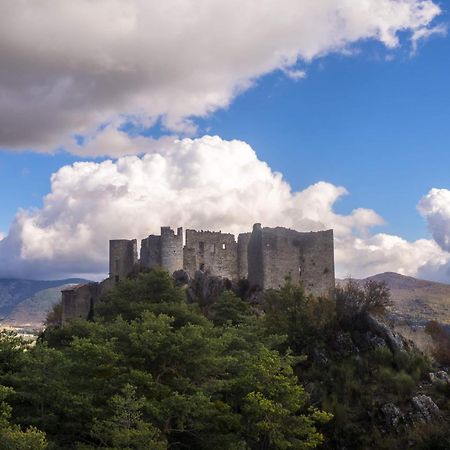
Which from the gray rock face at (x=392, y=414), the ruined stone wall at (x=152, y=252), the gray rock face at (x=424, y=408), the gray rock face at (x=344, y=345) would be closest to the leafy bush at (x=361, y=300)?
the gray rock face at (x=344, y=345)

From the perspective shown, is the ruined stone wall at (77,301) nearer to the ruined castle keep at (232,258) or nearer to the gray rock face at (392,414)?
the ruined castle keep at (232,258)

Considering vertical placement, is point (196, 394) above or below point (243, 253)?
below

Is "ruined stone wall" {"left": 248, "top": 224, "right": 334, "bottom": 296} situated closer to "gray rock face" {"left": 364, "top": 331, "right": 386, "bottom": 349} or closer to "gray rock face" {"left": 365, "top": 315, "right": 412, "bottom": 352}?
"gray rock face" {"left": 365, "top": 315, "right": 412, "bottom": 352}

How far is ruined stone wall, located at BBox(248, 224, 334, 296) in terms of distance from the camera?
173 ft

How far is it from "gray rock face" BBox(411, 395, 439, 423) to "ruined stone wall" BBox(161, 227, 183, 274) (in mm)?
27209

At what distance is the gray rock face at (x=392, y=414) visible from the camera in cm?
3316

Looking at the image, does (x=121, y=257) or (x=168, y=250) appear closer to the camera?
(x=168, y=250)

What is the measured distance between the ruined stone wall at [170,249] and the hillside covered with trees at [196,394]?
1813 cm

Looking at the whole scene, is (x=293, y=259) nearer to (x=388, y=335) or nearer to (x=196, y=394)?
(x=388, y=335)

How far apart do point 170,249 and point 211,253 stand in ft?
13.5

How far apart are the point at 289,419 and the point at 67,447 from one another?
357 inches

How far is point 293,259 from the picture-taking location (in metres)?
53.5

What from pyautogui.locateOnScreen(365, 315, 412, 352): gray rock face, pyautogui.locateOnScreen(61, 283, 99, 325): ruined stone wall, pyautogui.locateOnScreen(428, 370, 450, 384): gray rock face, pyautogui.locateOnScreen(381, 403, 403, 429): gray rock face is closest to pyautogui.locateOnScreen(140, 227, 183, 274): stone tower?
pyautogui.locateOnScreen(61, 283, 99, 325): ruined stone wall

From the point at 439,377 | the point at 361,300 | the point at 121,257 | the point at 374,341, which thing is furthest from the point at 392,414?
the point at 121,257
